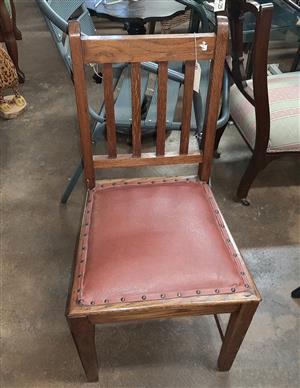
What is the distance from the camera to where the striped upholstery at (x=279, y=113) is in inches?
56.8

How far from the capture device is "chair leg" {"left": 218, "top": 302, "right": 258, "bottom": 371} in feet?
2.95

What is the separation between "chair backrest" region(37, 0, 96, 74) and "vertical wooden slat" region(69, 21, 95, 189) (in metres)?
0.24

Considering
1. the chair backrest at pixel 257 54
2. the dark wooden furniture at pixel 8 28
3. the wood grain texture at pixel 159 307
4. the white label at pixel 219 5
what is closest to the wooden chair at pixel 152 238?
the wood grain texture at pixel 159 307

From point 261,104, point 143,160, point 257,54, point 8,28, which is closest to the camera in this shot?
point 143,160

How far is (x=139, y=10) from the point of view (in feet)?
5.51

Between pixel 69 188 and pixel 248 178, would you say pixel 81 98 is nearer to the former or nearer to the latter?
pixel 69 188

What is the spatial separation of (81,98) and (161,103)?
0.22 m

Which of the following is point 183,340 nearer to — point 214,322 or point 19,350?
point 214,322

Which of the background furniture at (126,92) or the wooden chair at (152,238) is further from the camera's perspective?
the background furniture at (126,92)

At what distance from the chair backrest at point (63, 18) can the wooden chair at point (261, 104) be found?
575mm

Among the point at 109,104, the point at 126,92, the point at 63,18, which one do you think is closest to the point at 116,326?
the point at 109,104

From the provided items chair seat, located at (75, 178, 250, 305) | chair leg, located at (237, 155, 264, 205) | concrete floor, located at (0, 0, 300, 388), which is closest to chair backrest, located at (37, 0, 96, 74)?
chair seat, located at (75, 178, 250, 305)

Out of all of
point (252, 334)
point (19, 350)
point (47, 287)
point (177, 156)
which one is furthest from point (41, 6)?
point (252, 334)

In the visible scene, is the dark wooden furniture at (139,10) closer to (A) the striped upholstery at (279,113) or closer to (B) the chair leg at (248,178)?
(A) the striped upholstery at (279,113)
